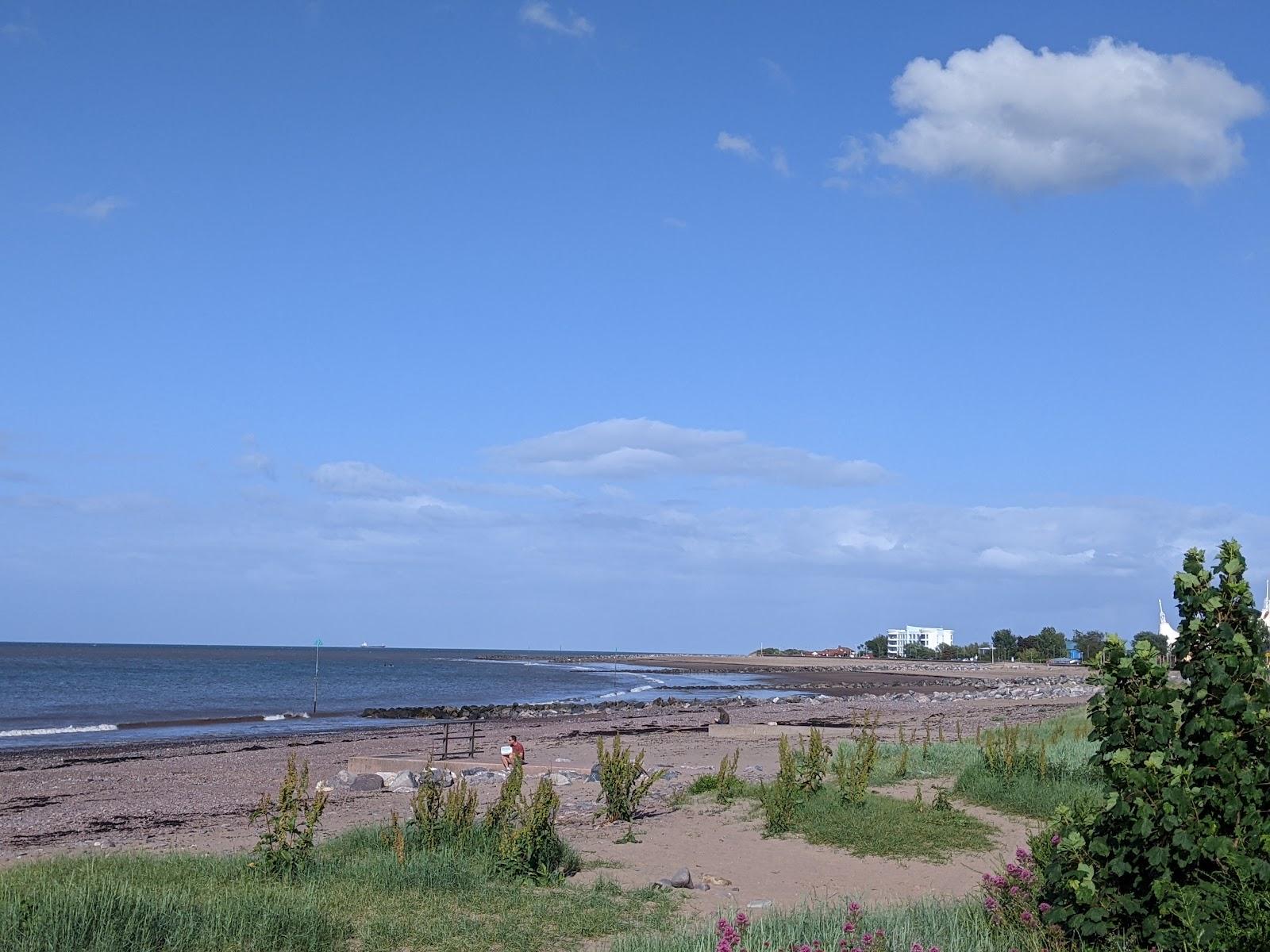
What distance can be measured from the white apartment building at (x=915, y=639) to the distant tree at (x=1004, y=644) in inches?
641

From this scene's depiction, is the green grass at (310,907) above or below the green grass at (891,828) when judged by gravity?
above

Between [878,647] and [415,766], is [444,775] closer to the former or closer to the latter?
[415,766]

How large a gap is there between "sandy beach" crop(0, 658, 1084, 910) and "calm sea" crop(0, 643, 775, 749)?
23.3 feet

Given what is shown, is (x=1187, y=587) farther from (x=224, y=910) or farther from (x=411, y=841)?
(x=411, y=841)

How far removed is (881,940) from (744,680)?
94.6 metres

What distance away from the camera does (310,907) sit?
7.76 meters

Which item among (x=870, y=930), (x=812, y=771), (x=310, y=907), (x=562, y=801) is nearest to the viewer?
(x=870, y=930)

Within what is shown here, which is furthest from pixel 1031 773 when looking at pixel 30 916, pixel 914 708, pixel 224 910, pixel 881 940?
pixel 914 708

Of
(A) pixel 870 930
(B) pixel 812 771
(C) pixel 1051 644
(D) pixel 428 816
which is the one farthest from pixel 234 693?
(C) pixel 1051 644

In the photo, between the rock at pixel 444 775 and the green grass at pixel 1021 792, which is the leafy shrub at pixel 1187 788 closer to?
the green grass at pixel 1021 792

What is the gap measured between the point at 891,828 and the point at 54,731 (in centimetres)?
3702

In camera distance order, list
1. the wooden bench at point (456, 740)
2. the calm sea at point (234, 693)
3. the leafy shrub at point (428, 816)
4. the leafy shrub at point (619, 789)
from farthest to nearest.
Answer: the calm sea at point (234, 693) → the wooden bench at point (456, 740) → the leafy shrub at point (619, 789) → the leafy shrub at point (428, 816)

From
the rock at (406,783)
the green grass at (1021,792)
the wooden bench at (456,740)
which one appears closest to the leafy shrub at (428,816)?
the green grass at (1021,792)

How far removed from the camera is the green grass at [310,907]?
6.93 meters
